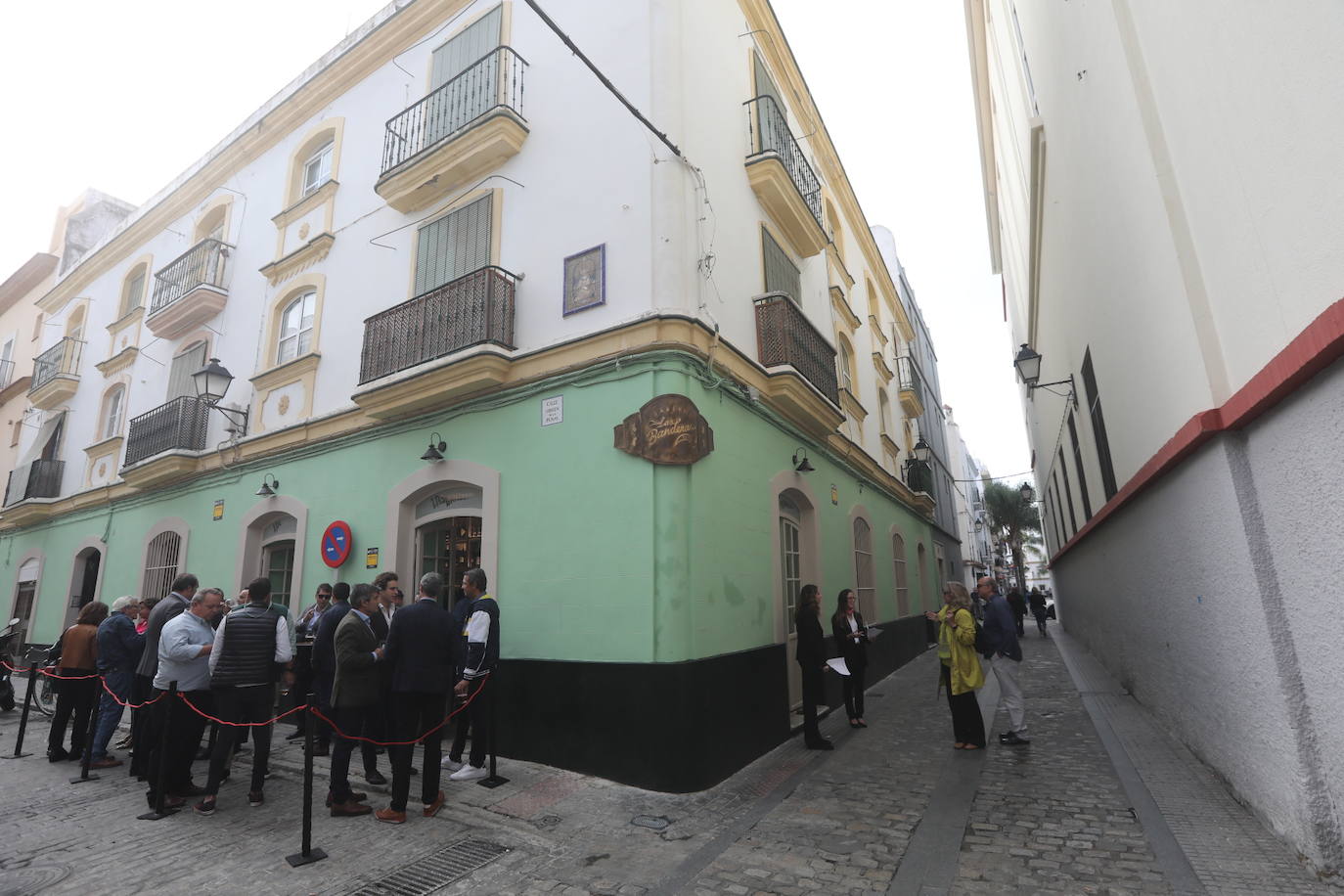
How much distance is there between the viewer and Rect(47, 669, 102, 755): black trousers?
727cm

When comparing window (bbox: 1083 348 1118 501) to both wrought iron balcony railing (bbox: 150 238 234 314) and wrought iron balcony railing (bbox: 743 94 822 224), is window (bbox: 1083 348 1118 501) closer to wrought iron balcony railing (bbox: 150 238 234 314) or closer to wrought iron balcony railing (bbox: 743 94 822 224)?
wrought iron balcony railing (bbox: 743 94 822 224)

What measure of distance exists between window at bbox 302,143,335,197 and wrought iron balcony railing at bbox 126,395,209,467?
14.0ft

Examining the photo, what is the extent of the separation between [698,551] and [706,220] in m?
3.93

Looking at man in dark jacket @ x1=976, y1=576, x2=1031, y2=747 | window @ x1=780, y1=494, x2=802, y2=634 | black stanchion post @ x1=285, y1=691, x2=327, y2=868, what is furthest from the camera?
window @ x1=780, y1=494, x2=802, y2=634

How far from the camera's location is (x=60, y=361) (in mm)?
15750

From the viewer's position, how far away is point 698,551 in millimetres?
6199

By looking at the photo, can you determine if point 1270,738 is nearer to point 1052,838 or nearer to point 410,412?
point 1052,838

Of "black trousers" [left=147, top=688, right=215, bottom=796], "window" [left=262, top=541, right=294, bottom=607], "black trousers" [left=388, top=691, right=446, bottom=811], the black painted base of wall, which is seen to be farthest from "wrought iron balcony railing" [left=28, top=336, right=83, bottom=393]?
"black trousers" [left=388, top=691, right=446, bottom=811]

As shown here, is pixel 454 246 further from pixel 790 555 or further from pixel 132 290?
pixel 132 290

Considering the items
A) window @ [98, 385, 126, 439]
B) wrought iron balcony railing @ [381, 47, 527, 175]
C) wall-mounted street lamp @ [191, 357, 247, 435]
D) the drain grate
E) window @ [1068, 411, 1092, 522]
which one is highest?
wrought iron balcony railing @ [381, 47, 527, 175]

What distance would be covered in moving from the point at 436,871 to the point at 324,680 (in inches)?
105

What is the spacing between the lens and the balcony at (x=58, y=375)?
15203 millimetres

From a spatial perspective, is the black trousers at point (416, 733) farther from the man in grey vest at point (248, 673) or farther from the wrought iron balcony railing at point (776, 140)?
the wrought iron balcony railing at point (776, 140)

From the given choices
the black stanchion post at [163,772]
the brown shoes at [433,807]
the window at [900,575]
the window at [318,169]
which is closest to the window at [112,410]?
the window at [318,169]
